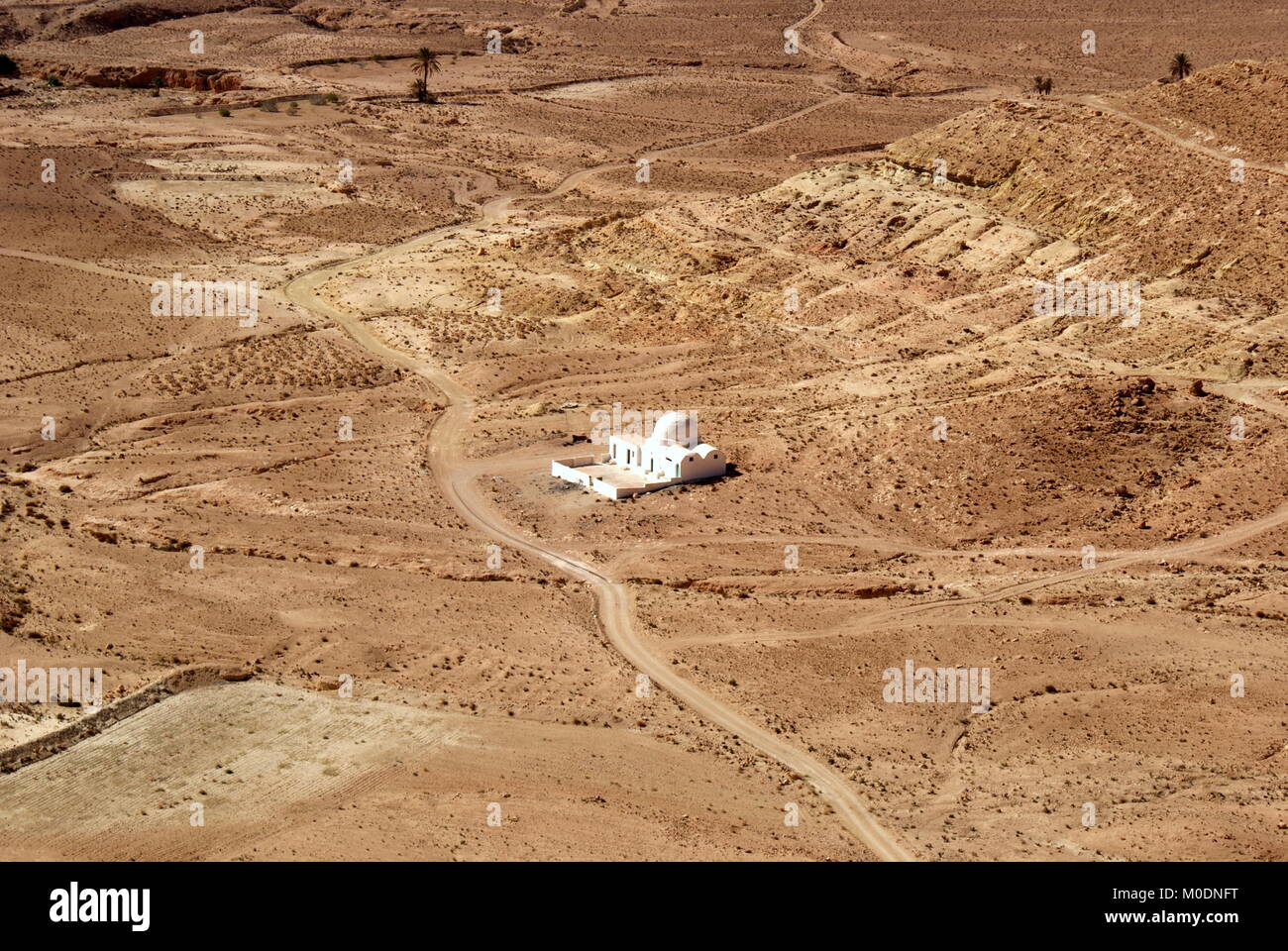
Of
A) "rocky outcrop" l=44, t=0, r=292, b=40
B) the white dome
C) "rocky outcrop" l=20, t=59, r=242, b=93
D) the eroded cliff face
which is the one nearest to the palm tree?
"rocky outcrop" l=20, t=59, r=242, b=93

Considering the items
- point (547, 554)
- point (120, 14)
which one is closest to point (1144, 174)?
point (547, 554)

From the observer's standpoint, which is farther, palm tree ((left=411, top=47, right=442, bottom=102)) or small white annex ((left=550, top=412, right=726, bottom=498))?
palm tree ((left=411, top=47, right=442, bottom=102))

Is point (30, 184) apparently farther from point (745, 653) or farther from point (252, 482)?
point (745, 653)

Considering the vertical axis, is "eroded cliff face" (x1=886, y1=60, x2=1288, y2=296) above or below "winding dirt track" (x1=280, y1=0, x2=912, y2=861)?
above

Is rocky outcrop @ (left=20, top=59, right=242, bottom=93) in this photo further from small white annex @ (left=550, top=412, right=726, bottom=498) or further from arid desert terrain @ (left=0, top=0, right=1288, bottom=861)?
small white annex @ (left=550, top=412, right=726, bottom=498)

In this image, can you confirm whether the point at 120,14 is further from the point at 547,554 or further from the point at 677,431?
the point at 547,554

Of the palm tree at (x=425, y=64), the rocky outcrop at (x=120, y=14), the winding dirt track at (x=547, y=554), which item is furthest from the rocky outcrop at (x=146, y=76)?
the winding dirt track at (x=547, y=554)

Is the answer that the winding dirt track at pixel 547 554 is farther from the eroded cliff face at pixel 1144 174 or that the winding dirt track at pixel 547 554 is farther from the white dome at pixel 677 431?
the eroded cliff face at pixel 1144 174
